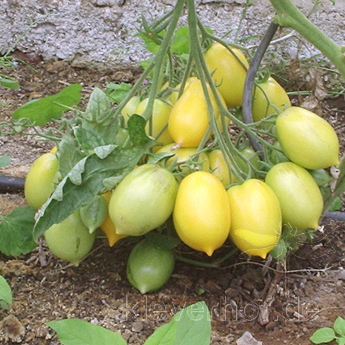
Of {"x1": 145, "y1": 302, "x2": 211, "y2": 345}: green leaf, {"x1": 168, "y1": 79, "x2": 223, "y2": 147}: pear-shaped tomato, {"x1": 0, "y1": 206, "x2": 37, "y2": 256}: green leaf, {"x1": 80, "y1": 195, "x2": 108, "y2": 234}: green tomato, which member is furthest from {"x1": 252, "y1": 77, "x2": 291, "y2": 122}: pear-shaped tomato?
{"x1": 145, "y1": 302, "x2": 211, "y2": 345}: green leaf

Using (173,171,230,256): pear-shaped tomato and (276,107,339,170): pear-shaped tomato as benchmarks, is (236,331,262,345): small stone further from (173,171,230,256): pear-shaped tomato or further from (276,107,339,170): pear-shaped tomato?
(276,107,339,170): pear-shaped tomato

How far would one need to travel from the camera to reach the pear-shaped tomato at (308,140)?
1133mm

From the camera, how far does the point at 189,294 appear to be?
1.27 m

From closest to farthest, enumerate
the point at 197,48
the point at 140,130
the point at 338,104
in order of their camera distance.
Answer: the point at 140,130
the point at 197,48
the point at 338,104

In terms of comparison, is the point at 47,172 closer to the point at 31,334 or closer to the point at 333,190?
the point at 31,334

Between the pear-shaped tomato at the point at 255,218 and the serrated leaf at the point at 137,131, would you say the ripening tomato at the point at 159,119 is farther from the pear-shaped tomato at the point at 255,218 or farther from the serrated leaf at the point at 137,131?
the pear-shaped tomato at the point at 255,218

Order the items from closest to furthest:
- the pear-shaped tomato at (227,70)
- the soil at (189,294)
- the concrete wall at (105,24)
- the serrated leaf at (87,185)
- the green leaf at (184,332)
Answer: the green leaf at (184,332), the serrated leaf at (87,185), the soil at (189,294), the pear-shaped tomato at (227,70), the concrete wall at (105,24)

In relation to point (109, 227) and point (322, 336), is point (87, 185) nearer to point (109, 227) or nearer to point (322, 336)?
point (109, 227)

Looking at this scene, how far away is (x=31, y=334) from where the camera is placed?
44.8 inches

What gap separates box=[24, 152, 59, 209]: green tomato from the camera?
1232mm

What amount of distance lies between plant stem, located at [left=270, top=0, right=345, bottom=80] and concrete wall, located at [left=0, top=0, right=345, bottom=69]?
1.08 metres

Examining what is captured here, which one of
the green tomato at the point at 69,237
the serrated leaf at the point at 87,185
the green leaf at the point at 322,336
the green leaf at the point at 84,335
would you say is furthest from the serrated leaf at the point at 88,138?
the green leaf at the point at 322,336

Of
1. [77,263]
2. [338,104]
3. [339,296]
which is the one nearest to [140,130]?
[77,263]

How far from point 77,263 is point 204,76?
0.44m
